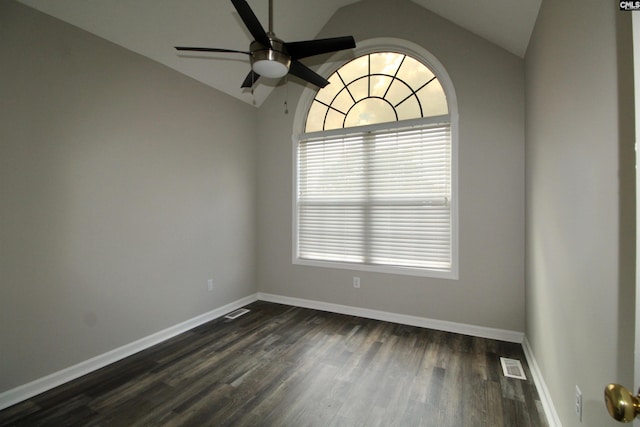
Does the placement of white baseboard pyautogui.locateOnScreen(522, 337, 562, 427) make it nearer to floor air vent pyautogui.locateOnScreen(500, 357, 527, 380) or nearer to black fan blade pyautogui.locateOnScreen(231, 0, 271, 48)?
floor air vent pyautogui.locateOnScreen(500, 357, 527, 380)

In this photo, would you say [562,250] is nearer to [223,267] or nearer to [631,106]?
[631,106]

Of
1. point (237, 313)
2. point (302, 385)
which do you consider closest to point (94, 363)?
point (237, 313)

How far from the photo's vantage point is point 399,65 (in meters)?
3.35

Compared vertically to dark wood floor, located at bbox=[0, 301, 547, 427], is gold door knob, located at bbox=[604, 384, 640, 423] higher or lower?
higher

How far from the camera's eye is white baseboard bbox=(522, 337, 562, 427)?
1741mm

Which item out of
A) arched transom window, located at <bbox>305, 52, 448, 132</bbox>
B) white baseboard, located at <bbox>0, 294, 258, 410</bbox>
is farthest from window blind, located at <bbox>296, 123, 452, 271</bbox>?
white baseboard, located at <bbox>0, 294, 258, 410</bbox>

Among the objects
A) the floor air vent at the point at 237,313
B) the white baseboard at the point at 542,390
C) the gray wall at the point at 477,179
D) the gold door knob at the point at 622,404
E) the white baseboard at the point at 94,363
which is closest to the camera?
the gold door knob at the point at 622,404

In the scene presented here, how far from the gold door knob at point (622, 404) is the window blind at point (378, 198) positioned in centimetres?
262

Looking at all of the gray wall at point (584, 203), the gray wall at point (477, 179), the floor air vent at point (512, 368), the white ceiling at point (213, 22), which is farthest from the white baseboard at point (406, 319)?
the white ceiling at point (213, 22)

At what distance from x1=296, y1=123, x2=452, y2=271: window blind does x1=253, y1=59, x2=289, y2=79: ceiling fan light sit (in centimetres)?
167

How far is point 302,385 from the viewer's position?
219 centimetres

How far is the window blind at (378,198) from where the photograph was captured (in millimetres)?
3152

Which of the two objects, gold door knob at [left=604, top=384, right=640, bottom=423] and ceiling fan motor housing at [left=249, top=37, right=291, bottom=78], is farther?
ceiling fan motor housing at [left=249, top=37, right=291, bottom=78]

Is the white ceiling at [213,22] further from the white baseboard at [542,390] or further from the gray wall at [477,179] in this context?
the white baseboard at [542,390]
